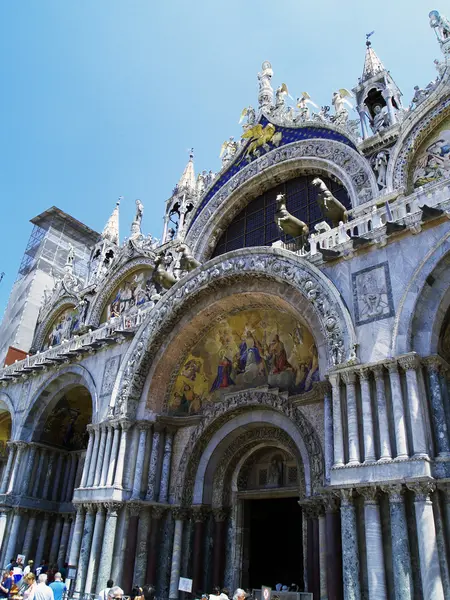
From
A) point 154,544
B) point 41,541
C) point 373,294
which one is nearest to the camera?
point 373,294

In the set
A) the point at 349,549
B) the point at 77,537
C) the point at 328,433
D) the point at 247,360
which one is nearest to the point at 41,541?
the point at 77,537

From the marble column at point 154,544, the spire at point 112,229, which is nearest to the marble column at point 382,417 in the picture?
the marble column at point 154,544

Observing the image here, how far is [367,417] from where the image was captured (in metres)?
9.08

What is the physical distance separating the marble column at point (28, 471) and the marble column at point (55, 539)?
1.59 m

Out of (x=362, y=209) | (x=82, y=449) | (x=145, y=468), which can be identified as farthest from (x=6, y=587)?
(x=362, y=209)

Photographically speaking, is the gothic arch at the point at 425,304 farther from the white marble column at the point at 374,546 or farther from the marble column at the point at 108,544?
the marble column at the point at 108,544

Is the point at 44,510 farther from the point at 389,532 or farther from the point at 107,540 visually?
the point at 389,532

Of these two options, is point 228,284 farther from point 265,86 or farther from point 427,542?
point 265,86

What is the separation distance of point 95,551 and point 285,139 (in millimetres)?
13843

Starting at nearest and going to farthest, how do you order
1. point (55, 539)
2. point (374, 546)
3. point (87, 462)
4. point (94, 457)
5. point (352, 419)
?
point (374, 546) → point (352, 419) → point (94, 457) → point (87, 462) → point (55, 539)

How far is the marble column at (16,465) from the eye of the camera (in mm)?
17703

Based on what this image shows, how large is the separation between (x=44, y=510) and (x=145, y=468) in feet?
21.7

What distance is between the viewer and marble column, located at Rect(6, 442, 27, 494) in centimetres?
1770

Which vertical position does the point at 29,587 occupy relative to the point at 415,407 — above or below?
below
